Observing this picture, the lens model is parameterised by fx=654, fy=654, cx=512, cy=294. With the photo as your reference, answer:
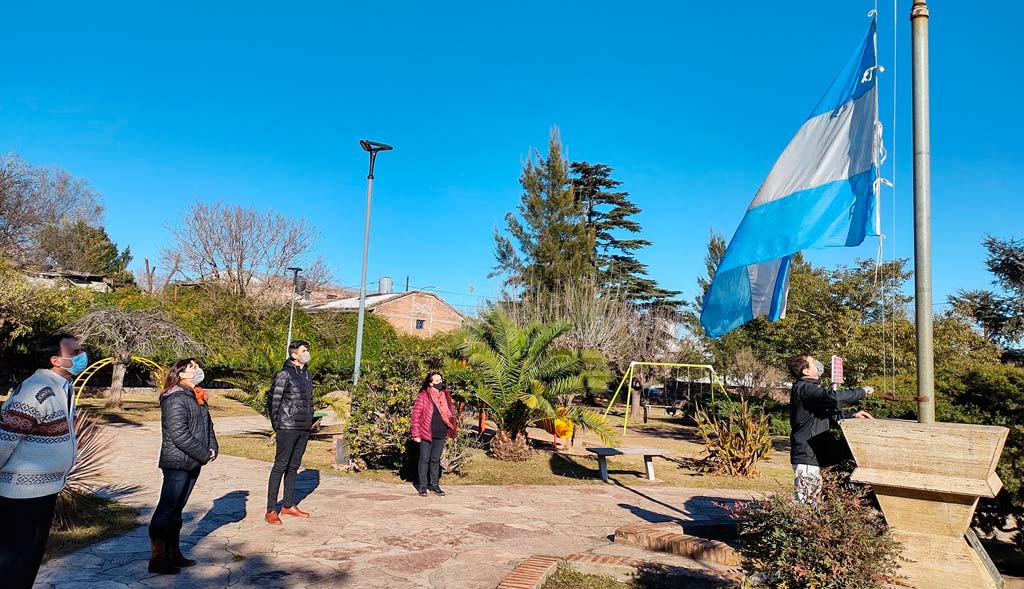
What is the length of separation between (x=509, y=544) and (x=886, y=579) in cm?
339

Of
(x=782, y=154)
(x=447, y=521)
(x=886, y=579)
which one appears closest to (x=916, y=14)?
(x=782, y=154)

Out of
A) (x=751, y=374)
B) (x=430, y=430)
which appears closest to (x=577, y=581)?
(x=430, y=430)

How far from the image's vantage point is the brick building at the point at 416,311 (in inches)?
1766

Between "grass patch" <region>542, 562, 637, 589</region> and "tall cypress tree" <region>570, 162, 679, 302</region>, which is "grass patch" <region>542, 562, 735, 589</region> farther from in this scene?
"tall cypress tree" <region>570, 162, 679, 302</region>

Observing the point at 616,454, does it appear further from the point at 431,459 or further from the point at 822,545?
the point at 822,545

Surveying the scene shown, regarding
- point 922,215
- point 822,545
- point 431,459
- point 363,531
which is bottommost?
point 363,531

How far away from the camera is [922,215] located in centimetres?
436

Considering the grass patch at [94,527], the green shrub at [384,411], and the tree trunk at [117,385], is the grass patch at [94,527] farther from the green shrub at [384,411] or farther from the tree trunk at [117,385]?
the tree trunk at [117,385]

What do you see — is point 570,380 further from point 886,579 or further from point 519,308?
point 519,308

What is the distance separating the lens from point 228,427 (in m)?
16.9

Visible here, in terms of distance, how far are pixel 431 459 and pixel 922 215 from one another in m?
6.32

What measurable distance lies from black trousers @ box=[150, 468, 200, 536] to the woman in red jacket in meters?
3.84

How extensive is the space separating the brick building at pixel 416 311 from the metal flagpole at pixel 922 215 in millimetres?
40485

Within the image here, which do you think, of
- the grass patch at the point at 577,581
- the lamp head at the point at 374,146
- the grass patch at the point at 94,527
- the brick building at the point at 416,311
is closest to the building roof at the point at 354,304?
the brick building at the point at 416,311
